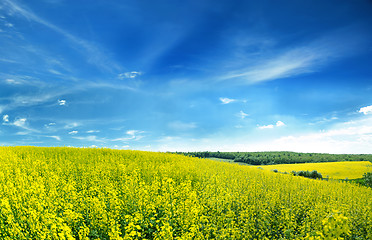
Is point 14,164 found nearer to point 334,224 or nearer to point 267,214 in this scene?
point 267,214

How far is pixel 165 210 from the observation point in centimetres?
759

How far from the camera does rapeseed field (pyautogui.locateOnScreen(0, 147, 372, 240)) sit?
6.09 m

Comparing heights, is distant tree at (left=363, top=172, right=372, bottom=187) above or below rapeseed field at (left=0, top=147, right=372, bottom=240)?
below

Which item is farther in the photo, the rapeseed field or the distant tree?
the distant tree

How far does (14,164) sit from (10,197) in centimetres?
948

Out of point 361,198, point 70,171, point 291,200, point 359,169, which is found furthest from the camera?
point 359,169

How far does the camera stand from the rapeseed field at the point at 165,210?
609 cm

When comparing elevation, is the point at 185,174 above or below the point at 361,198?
above

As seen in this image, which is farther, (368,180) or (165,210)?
(368,180)

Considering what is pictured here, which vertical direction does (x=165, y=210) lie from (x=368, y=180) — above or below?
above

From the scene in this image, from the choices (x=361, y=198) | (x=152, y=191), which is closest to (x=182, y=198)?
(x=152, y=191)

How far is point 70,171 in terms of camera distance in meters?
15.2

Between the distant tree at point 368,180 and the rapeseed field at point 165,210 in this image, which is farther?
the distant tree at point 368,180

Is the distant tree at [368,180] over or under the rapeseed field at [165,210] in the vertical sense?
under
